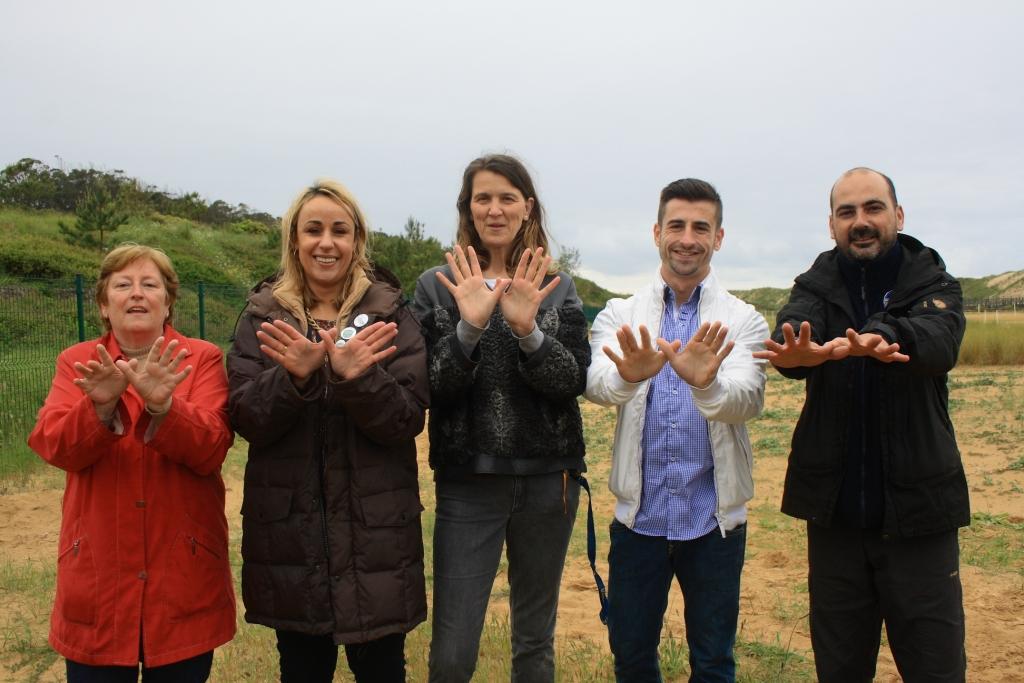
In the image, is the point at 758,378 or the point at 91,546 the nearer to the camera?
the point at 91,546

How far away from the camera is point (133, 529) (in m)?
2.54

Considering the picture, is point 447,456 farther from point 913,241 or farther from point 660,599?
point 913,241

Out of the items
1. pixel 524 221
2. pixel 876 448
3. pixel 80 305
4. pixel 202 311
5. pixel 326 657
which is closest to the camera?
pixel 326 657

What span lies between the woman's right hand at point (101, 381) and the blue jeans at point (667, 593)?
1817 millimetres

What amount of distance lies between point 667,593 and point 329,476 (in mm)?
1332

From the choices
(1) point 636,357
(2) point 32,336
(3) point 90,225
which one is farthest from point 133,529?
(3) point 90,225

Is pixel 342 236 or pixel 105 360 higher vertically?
pixel 342 236

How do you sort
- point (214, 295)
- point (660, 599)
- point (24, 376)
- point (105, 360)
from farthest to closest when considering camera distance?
point (214, 295)
point (24, 376)
point (660, 599)
point (105, 360)

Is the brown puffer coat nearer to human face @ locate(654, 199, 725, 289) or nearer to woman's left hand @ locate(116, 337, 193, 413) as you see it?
woman's left hand @ locate(116, 337, 193, 413)

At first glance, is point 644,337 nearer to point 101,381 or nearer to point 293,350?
point 293,350

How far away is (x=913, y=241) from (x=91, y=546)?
118 inches

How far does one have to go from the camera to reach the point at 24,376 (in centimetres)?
955

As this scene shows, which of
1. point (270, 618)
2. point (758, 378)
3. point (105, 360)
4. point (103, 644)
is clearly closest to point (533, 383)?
point (758, 378)

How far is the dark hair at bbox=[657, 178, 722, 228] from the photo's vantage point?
3076 mm
